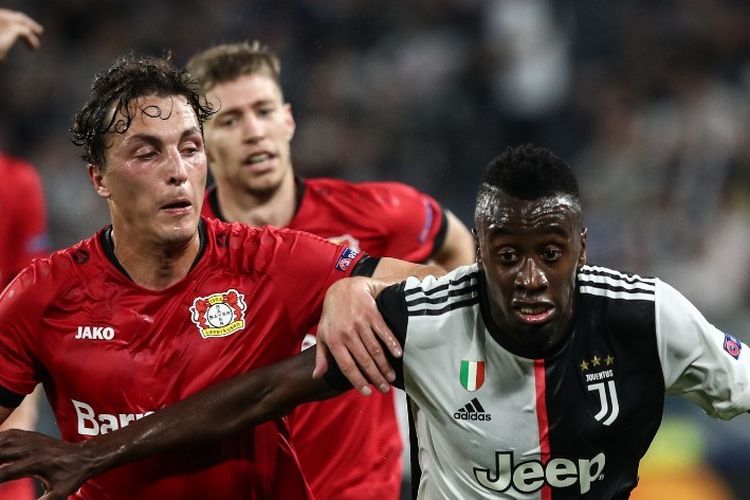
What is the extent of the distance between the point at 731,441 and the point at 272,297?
3.56 meters

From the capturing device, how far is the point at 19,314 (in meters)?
3.25

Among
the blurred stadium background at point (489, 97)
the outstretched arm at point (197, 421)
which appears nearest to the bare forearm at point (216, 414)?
the outstretched arm at point (197, 421)

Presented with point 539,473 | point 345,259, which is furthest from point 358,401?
point 539,473

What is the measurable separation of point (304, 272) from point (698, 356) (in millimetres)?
1082

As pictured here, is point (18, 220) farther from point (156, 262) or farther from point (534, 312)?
point (534, 312)

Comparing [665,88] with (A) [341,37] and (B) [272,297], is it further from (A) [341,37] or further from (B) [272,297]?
(B) [272,297]

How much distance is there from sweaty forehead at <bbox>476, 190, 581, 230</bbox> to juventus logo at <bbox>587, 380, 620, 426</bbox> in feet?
1.41

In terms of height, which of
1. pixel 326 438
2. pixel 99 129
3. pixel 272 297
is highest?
pixel 99 129

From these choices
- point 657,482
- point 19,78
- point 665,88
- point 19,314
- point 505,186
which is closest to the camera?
point 505,186

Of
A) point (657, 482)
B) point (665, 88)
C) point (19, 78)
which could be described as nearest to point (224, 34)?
point (19, 78)

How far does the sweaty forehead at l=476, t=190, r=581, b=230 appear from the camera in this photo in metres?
2.91

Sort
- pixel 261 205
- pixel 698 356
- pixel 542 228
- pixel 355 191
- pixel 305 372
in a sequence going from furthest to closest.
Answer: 1. pixel 355 191
2. pixel 261 205
3. pixel 305 372
4. pixel 698 356
5. pixel 542 228

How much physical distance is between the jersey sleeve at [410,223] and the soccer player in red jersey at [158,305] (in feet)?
4.50

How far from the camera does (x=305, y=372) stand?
312 cm
